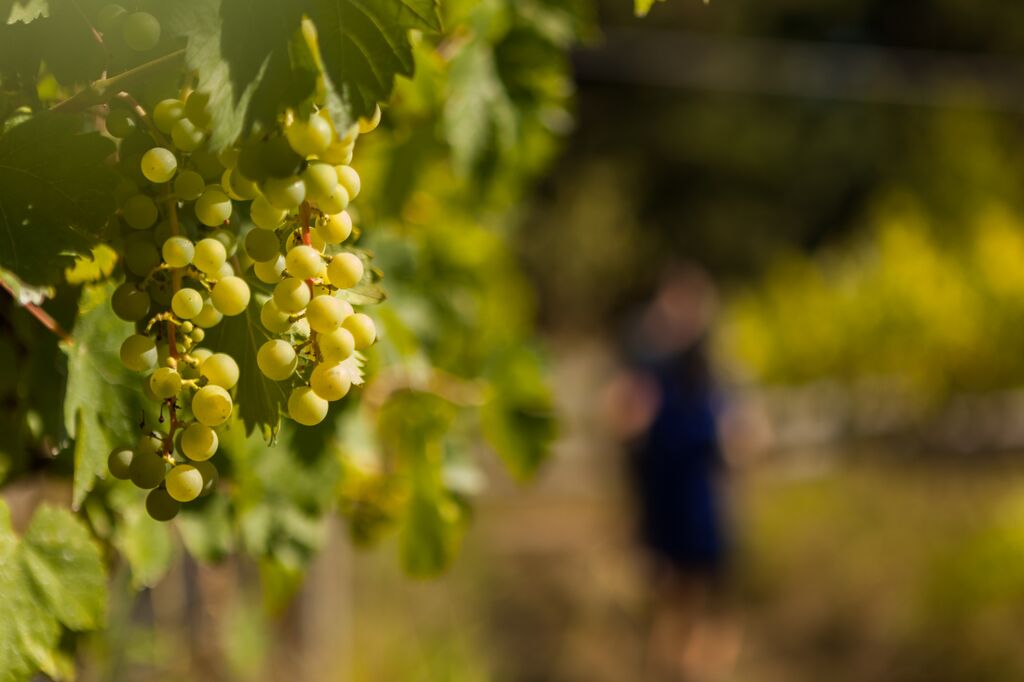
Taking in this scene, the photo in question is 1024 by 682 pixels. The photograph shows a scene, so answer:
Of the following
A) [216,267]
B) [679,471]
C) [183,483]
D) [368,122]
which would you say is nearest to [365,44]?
[368,122]

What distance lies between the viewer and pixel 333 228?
0.59 meters

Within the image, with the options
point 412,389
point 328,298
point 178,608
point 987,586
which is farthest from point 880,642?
point 328,298

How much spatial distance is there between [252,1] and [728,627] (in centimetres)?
488

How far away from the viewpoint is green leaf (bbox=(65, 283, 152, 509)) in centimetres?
70

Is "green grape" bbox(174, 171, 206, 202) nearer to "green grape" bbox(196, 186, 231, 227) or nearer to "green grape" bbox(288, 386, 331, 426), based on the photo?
"green grape" bbox(196, 186, 231, 227)

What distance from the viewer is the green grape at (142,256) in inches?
24.3

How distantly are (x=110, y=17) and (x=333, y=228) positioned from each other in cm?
18

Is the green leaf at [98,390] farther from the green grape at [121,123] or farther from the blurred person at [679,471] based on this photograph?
the blurred person at [679,471]

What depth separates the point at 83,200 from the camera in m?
0.62

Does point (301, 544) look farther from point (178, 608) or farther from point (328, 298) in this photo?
point (178, 608)

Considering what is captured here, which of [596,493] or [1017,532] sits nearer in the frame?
[1017,532]

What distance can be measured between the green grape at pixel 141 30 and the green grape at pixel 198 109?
0.16ft

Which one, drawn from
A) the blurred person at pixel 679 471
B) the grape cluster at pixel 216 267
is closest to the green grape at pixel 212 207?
the grape cluster at pixel 216 267

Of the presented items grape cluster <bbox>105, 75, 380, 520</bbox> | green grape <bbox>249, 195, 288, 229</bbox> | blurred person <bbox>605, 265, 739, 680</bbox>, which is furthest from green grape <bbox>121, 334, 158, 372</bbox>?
blurred person <bbox>605, 265, 739, 680</bbox>
